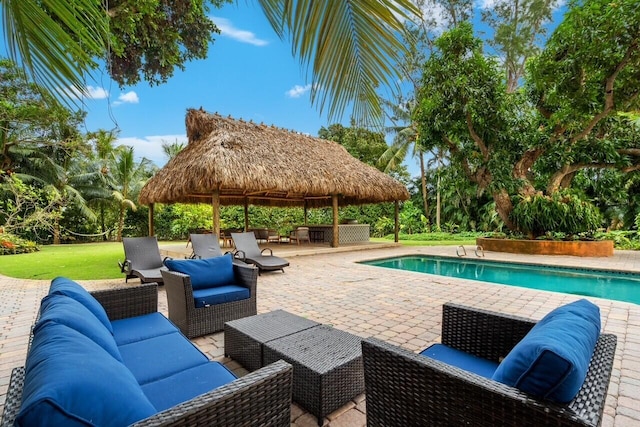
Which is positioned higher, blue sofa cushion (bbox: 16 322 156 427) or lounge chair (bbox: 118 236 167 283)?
blue sofa cushion (bbox: 16 322 156 427)

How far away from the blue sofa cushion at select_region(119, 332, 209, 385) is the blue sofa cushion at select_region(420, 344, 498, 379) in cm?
147

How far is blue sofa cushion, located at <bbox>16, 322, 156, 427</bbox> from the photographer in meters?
0.81

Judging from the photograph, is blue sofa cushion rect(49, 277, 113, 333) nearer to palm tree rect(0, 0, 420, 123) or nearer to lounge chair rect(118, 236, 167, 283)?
palm tree rect(0, 0, 420, 123)

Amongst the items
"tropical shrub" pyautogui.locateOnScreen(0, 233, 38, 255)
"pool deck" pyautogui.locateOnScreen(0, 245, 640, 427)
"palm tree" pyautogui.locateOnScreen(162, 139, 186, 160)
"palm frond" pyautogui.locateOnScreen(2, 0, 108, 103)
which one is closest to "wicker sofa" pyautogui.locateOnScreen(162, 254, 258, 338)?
"pool deck" pyautogui.locateOnScreen(0, 245, 640, 427)

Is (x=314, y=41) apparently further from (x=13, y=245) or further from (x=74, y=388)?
(x=13, y=245)

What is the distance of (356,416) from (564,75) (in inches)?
372

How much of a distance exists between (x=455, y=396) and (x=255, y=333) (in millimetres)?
1655

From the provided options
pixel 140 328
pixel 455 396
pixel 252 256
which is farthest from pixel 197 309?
pixel 252 256

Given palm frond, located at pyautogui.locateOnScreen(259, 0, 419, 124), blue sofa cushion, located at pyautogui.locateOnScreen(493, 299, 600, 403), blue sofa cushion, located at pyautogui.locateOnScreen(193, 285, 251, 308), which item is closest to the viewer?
blue sofa cushion, located at pyautogui.locateOnScreen(493, 299, 600, 403)

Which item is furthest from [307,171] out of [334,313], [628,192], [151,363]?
[628,192]

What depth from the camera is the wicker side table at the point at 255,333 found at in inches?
93.8

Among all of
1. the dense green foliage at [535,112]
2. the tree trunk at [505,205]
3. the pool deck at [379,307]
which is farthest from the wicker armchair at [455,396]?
the tree trunk at [505,205]

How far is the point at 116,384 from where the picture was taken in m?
1.03

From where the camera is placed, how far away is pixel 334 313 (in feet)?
13.4
